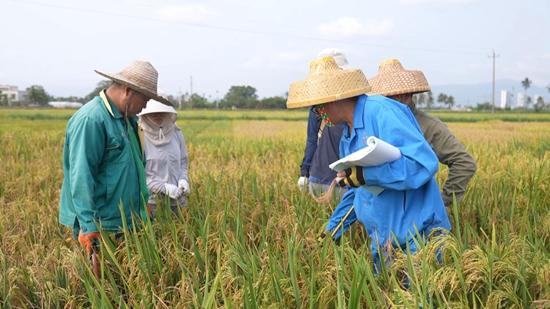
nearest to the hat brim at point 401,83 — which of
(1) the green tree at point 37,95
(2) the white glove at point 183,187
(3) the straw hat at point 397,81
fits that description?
(3) the straw hat at point 397,81

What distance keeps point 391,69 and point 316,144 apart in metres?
1.12

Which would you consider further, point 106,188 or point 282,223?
point 282,223

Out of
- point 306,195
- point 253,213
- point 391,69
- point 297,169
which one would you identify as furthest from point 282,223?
point 297,169

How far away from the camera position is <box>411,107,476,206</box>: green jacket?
265 centimetres

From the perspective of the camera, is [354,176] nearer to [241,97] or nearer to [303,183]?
[303,183]

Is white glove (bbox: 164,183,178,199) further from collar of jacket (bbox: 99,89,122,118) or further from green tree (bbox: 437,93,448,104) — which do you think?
green tree (bbox: 437,93,448,104)

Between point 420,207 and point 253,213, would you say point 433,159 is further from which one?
point 253,213

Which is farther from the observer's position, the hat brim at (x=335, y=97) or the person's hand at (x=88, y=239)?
the person's hand at (x=88, y=239)

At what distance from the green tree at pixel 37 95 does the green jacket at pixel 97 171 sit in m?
89.4

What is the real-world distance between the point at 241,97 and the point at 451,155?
7609 centimetres

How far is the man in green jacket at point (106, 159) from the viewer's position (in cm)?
244

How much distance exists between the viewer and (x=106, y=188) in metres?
2.62

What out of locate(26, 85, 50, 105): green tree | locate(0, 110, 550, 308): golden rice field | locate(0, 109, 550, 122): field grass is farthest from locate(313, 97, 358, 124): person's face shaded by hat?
locate(26, 85, 50, 105): green tree

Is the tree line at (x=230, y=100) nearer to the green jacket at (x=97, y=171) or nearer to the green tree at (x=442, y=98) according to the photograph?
the green tree at (x=442, y=98)
